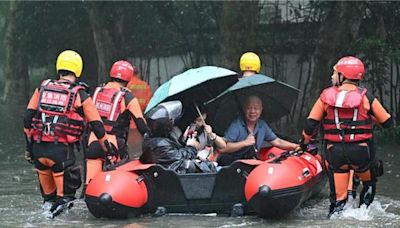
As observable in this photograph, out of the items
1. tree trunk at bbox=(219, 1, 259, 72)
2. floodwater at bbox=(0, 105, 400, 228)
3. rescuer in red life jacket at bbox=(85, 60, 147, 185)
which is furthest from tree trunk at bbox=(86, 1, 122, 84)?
rescuer in red life jacket at bbox=(85, 60, 147, 185)

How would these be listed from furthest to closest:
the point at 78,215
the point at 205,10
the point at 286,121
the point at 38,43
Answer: the point at 38,43 → the point at 205,10 → the point at 286,121 → the point at 78,215

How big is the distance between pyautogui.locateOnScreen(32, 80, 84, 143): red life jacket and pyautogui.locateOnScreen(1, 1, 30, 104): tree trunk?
21994 mm

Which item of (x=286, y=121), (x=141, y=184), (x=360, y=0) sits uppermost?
(x=360, y=0)

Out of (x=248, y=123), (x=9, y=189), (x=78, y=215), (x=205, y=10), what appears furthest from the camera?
(x=205, y=10)

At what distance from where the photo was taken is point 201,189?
9836 millimetres

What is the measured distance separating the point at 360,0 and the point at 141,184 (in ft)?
32.9

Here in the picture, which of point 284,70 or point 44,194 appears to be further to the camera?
point 284,70

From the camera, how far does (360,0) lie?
60.8 ft

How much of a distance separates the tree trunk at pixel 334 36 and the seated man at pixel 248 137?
7729 mm

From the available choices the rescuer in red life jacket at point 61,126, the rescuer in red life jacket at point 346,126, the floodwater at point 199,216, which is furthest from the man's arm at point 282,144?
the rescuer in red life jacket at point 61,126

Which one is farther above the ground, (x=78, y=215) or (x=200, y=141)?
(x=200, y=141)

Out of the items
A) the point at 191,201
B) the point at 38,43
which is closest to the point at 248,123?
the point at 191,201

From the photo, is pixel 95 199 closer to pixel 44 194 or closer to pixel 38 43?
pixel 44 194

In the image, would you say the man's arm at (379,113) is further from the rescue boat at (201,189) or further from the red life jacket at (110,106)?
the red life jacket at (110,106)
